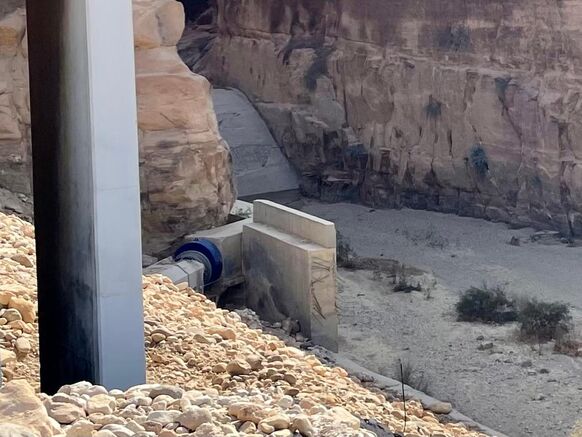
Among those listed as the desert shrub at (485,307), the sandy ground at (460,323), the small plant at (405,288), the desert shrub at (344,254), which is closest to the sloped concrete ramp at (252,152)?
the sandy ground at (460,323)

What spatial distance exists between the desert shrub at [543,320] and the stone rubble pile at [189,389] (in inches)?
170

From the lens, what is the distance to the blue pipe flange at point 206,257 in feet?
58.1

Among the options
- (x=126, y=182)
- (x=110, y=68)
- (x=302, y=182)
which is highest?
(x=110, y=68)

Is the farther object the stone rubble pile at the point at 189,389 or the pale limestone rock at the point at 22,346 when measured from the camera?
the pale limestone rock at the point at 22,346

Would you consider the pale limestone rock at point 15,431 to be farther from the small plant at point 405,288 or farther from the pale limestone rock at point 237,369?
the small plant at point 405,288

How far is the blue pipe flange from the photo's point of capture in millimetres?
17719

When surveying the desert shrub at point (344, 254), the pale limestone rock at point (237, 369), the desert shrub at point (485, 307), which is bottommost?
the desert shrub at point (344, 254)

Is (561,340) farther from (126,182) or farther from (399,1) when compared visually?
(399,1)

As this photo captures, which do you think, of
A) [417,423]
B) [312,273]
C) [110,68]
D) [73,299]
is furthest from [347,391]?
[312,273]

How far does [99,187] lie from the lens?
351 inches

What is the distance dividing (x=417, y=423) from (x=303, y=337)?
532 centimetres

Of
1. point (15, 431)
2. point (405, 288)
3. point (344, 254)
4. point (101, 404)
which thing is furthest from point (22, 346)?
point (344, 254)

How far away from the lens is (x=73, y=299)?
376 inches

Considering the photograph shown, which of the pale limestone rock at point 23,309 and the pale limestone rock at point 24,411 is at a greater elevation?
the pale limestone rock at point 24,411
